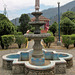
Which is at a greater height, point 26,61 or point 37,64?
point 26,61

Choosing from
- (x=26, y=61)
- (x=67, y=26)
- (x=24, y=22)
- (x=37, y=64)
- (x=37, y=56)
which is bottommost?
(x=37, y=64)

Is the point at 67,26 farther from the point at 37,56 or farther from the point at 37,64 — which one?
the point at 37,64

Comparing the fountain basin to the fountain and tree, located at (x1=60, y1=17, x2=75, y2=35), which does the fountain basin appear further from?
tree, located at (x1=60, y1=17, x2=75, y2=35)

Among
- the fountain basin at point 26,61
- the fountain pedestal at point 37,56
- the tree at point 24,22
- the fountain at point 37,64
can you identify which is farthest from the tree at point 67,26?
the fountain pedestal at point 37,56

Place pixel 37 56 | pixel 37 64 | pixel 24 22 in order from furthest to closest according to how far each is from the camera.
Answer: pixel 24 22 → pixel 37 56 → pixel 37 64

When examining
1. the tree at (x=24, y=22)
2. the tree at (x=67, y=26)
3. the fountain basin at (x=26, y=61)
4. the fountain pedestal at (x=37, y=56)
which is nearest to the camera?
the fountain basin at (x=26, y=61)

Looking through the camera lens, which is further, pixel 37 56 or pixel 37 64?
pixel 37 56

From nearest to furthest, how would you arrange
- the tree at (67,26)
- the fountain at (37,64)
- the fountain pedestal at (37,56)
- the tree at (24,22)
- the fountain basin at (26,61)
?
the fountain at (37,64), the fountain basin at (26,61), the fountain pedestal at (37,56), the tree at (67,26), the tree at (24,22)

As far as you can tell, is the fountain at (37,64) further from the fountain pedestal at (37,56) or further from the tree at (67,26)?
the tree at (67,26)

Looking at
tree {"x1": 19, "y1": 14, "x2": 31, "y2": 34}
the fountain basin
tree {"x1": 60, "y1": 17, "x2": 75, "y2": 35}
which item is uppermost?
tree {"x1": 19, "y1": 14, "x2": 31, "y2": 34}

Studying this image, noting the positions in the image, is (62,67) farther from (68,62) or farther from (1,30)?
(1,30)

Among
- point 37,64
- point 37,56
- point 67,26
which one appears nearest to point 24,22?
point 67,26

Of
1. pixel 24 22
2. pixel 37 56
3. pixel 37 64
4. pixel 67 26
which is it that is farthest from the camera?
pixel 24 22

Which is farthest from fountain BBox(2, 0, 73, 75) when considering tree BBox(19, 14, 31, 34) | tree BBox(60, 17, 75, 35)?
tree BBox(19, 14, 31, 34)
